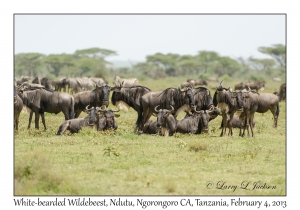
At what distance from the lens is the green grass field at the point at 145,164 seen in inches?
380

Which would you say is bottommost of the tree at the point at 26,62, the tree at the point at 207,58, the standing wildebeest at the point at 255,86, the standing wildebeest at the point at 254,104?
the standing wildebeest at the point at 254,104

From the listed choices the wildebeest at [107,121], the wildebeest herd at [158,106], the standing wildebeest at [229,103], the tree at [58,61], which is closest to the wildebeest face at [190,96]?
the wildebeest herd at [158,106]

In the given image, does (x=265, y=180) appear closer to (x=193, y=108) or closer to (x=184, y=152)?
(x=184, y=152)

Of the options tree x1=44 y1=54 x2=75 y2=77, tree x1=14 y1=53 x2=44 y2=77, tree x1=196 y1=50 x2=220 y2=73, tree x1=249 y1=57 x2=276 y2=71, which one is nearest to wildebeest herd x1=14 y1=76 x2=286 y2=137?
tree x1=14 y1=53 x2=44 y2=77

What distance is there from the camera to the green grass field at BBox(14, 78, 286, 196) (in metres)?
9.64

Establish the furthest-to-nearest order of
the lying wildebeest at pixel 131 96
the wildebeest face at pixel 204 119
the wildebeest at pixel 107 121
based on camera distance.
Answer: the lying wildebeest at pixel 131 96 < the wildebeest face at pixel 204 119 < the wildebeest at pixel 107 121

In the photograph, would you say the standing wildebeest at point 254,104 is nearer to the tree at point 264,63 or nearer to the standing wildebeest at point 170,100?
the standing wildebeest at point 170,100

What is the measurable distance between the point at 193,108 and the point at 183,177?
6.21 m

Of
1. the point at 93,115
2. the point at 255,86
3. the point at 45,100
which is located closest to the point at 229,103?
the point at 93,115

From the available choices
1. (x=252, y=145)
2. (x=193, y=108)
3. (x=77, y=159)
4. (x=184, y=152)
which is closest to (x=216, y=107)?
→ (x=193, y=108)

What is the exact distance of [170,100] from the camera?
1717 centimetres

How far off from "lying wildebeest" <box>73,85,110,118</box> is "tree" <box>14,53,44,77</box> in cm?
5069

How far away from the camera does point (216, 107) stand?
16.9 metres

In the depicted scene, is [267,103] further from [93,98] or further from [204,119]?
[93,98]
